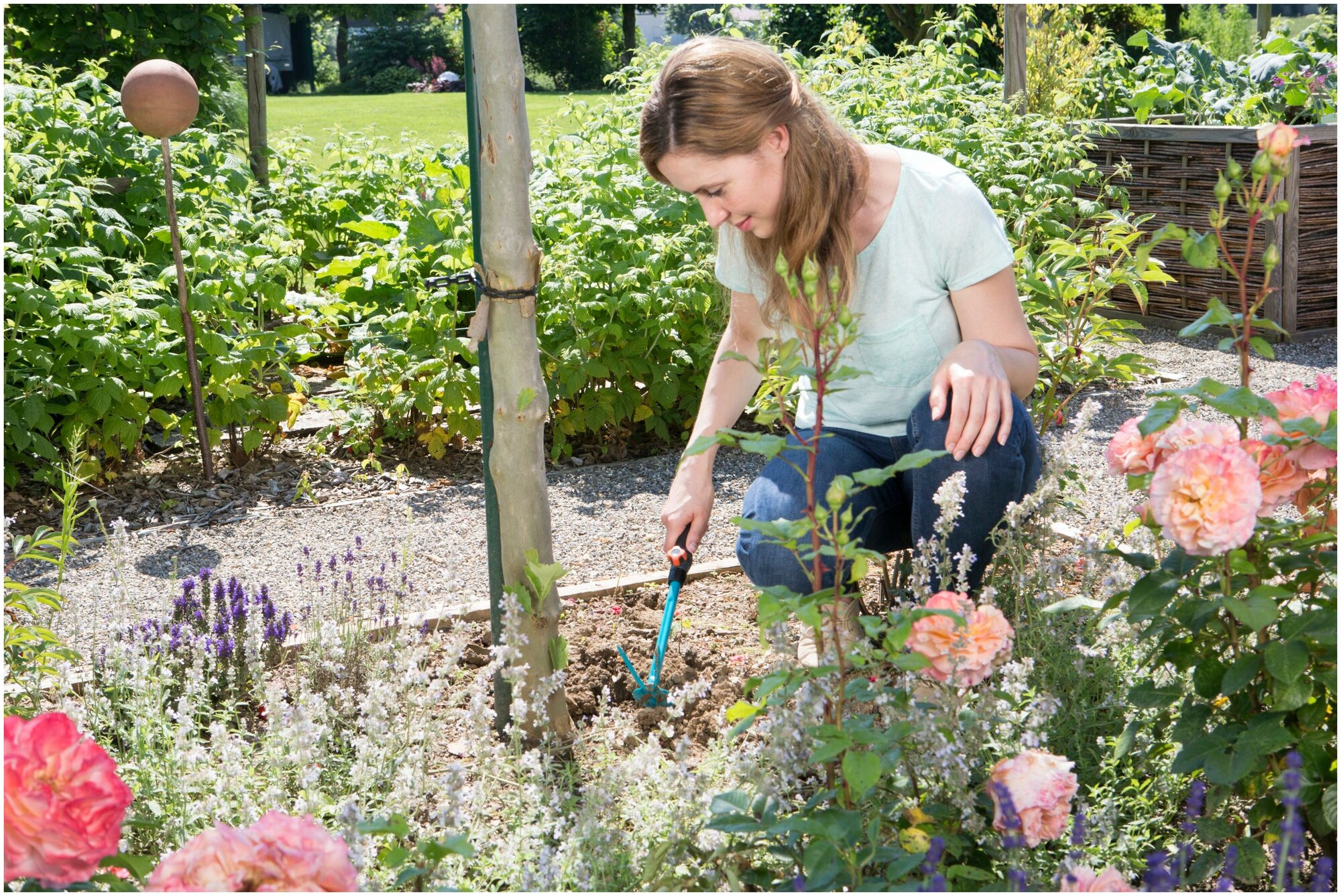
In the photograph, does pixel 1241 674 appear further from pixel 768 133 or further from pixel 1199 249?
pixel 768 133

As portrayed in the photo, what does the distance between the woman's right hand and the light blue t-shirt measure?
0.26 meters

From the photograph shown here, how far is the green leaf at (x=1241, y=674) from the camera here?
1.34 meters

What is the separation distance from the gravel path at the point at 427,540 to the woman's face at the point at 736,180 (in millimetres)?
994

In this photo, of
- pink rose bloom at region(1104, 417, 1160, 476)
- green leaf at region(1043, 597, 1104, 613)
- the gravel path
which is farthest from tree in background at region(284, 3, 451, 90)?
pink rose bloom at region(1104, 417, 1160, 476)

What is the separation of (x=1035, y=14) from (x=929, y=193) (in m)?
4.20

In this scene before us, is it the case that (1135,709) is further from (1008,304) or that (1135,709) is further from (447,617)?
(447,617)

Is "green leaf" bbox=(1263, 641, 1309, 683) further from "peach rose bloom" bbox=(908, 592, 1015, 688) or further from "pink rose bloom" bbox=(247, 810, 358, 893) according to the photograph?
"pink rose bloom" bbox=(247, 810, 358, 893)

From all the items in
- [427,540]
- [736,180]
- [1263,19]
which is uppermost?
[1263,19]

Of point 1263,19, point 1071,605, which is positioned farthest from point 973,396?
point 1263,19

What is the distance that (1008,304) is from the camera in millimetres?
2107

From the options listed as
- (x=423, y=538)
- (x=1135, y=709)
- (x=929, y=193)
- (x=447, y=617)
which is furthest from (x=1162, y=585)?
(x=423, y=538)

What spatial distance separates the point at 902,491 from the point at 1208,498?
40.0 inches

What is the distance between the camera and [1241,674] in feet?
4.42

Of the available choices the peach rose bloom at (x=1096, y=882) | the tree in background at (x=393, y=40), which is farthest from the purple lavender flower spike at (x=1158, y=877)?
the tree in background at (x=393, y=40)
